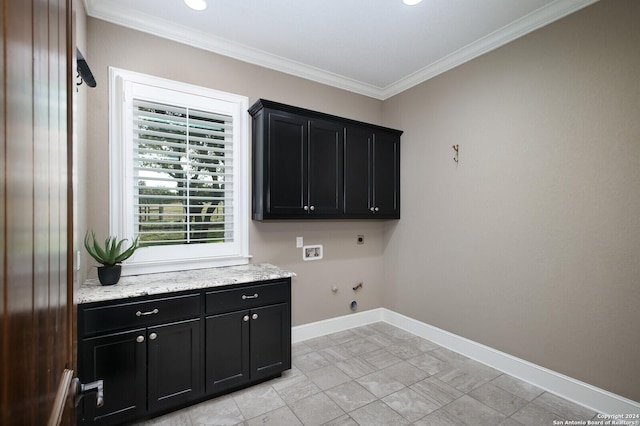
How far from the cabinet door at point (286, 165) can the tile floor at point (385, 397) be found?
1.54 meters

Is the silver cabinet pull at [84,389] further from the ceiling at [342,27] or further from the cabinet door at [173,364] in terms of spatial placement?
the ceiling at [342,27]

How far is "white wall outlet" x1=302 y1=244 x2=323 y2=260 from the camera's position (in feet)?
11.6

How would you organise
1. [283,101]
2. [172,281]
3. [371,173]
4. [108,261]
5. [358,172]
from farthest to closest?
[371,173] < [358,172] < [283,101] < [172,281] < [108,261]

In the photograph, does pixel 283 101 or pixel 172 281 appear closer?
pixel 172 281

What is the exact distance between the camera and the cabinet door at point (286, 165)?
2.96 metres

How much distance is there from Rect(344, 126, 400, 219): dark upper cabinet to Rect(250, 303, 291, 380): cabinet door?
1.37m

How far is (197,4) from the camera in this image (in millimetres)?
2447

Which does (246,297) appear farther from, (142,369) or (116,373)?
(116,373)

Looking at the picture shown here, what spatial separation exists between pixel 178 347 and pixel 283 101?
8.51 ft

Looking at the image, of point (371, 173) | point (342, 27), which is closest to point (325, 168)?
point (371, 173)

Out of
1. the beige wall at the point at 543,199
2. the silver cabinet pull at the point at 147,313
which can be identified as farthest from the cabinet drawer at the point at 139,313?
the beige wall at the point at 543,199

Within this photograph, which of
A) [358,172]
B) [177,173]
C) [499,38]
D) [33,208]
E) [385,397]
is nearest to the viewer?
[33,208]

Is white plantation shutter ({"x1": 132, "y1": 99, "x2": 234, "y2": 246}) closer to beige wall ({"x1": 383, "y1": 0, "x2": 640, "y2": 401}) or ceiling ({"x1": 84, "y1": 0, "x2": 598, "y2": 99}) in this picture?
ceiling ({"x1": 84, "y1": 0, "x2": 598, "y2": 99})

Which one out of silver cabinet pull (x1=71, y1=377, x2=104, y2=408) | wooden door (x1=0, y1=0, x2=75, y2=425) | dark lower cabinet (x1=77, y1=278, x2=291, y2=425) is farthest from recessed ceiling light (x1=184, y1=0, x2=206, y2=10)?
silver cabinet pull (x1=71, y1=377, x2=104, y2=408)
